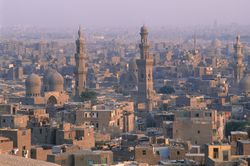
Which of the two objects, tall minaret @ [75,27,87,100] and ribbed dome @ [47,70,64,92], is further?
tall minaret @ [75,27,87,100]

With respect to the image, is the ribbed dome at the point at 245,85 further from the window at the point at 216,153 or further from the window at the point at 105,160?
the window at the point at 216,153

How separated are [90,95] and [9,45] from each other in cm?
5180

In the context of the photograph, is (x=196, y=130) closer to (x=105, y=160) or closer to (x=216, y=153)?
(x=105, y=160)

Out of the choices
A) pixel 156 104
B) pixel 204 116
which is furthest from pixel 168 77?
pixel 204 116

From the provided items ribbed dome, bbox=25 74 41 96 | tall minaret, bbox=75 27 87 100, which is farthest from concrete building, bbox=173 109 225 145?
tall minaret, bbox=75 27 87 100

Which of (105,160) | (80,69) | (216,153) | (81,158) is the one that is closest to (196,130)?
(105,160)

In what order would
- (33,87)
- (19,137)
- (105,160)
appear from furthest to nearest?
1. (33,87)
2. (19,137)
3. (105,160)

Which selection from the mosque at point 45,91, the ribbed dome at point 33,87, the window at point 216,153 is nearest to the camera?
the window at point 216,153

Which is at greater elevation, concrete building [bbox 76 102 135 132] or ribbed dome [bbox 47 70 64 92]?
ribbed dome [bbox 47 70 64 92]

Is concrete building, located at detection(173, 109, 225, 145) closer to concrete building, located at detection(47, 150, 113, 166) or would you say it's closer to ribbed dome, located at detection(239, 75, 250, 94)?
concrete building, located at detection(47, 150, 113, 166)

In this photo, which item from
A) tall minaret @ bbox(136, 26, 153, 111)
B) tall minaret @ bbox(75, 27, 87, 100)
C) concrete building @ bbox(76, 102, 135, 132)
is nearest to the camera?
concrete building @ bbox(76, 102, 135, 132)

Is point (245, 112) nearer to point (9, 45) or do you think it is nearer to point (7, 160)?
point (7, 160)

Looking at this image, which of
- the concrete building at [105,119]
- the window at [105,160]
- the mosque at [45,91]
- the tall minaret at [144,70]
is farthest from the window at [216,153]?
the tall minaret at [144,70]

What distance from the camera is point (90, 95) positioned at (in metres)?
32.4
